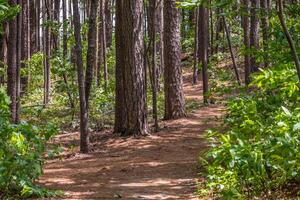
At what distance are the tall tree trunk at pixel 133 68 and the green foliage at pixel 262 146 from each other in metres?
5.40

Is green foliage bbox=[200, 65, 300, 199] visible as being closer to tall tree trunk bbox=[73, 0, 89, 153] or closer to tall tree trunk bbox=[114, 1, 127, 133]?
tall tree trunk bbox=[73, 0, 89, 153]

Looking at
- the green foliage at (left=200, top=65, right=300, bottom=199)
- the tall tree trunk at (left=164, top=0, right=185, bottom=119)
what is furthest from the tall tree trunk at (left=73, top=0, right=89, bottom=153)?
the green foliage at (left=200, top=65, right=300, bottom=199)

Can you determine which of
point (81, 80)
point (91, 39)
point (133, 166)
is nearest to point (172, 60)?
point (91, 39)

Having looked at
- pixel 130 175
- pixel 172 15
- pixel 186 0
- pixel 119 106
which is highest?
pixel 172 15

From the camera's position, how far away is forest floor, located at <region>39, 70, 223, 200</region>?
22.5ft

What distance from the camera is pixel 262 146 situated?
4539mm

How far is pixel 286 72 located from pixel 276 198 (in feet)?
5.29

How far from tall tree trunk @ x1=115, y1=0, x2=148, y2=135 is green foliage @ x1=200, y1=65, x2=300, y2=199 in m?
5.40

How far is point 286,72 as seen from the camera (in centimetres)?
442

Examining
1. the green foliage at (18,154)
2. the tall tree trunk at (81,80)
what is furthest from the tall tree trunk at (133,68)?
→ the green foliage at (18,154)

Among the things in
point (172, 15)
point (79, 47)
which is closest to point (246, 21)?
point (172, 15)

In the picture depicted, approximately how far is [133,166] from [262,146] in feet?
15.0

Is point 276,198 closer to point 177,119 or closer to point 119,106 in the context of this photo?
point 119,106

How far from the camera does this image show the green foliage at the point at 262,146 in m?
4.10
